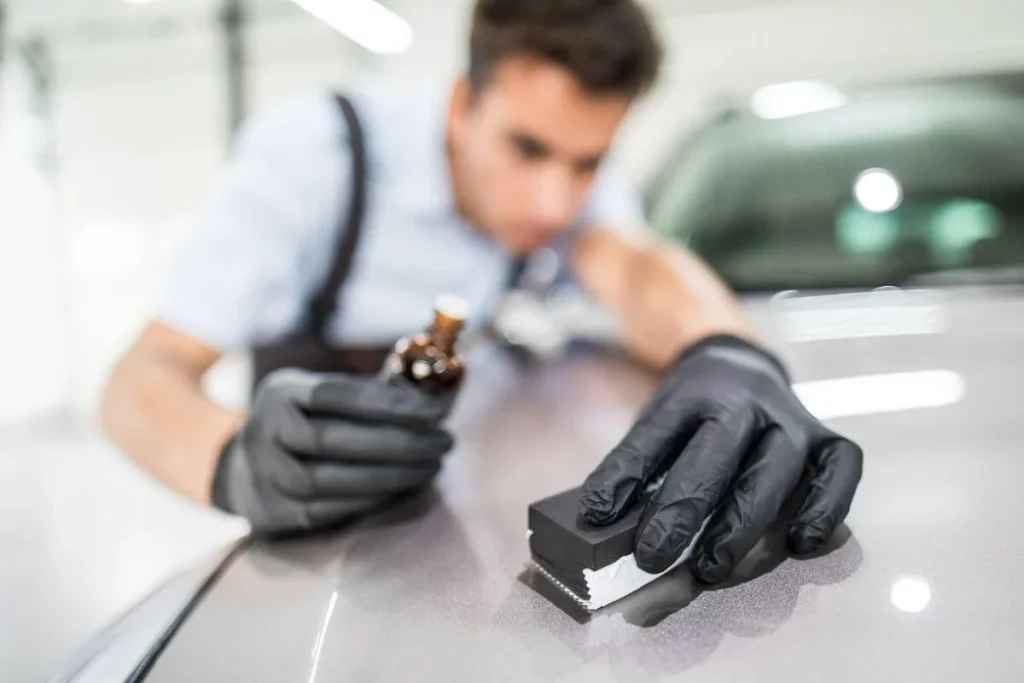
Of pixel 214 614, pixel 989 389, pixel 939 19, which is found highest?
pixel 939 19

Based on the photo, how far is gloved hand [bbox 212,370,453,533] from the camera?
0.70 metres

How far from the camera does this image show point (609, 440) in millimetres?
869

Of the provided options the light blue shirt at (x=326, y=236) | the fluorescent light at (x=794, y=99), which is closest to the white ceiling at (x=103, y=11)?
the fluorescent light at (x=794, y=99)

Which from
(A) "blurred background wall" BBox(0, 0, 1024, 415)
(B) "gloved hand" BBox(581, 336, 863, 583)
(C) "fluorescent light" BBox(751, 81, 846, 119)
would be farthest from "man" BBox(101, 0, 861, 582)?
(A) "blurred background wall" BBox(0, 0, 1024, 415)

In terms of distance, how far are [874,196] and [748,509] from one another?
111cm

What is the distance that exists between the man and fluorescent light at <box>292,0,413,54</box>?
10.6ft

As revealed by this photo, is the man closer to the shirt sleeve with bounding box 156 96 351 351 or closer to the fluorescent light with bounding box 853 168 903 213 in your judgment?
the shirt sleeve with bounding box 156 96 351 351

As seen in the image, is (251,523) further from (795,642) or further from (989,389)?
(989,389)

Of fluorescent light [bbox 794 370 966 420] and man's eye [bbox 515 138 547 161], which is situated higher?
man's eye [bbox 515 138 547 161]

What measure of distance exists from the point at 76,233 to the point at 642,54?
518 centimetres

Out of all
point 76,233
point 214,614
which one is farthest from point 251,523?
point 76,233

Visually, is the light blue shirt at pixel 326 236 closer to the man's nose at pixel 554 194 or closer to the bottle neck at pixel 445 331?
the man's nose at pixel 554 194

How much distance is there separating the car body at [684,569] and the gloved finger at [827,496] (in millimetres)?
26

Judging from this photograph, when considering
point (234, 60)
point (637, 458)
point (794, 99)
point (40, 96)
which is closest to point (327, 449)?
point (637, 458)
